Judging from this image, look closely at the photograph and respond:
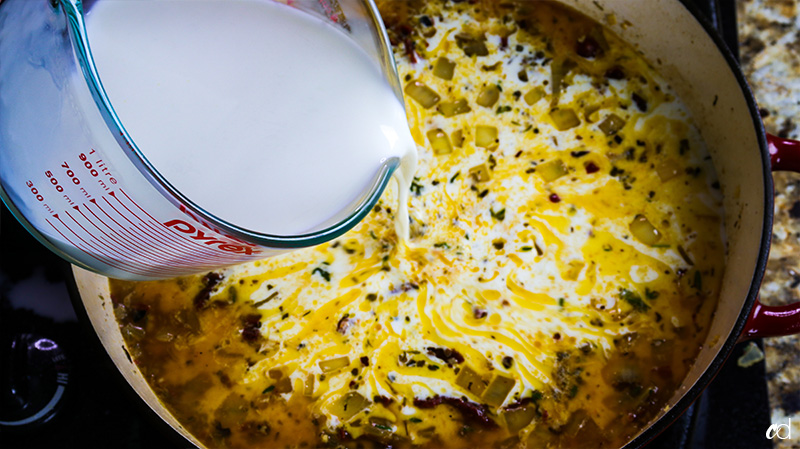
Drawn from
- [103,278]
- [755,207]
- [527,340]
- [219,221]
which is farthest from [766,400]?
[103,278]

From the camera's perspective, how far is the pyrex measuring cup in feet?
2.63

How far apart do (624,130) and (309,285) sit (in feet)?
2.46

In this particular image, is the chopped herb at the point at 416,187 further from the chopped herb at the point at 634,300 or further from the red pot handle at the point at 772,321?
the red pot handle at the point at 772,321

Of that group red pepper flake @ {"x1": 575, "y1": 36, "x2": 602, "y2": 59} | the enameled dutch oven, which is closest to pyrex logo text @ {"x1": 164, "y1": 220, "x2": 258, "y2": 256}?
the enameled dutch oven

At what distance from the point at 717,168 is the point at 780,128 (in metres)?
0.24

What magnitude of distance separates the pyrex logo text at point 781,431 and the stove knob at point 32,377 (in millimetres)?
1467

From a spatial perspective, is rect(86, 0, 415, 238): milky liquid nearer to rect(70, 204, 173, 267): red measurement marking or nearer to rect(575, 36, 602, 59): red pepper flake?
rect(70, 204, 173, 267): red measurement marking

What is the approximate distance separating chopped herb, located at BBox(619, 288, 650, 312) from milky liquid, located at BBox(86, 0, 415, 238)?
1.87ft

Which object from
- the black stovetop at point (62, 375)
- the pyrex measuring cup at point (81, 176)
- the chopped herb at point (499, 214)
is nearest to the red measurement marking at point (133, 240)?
the pyrex measuring cup at point (81, 176)

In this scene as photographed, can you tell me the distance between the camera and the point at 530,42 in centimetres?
148

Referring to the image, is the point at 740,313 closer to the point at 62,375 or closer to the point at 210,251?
the point at 210,251

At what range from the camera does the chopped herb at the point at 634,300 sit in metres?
1.36

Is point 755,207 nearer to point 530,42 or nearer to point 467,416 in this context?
point 530,42

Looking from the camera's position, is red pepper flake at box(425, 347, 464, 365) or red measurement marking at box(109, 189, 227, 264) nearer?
red measurement marking at box(109, 189, 227, 264)
